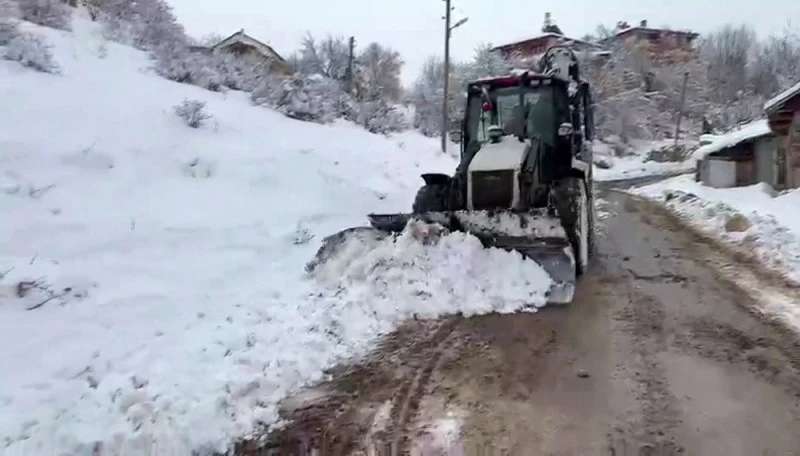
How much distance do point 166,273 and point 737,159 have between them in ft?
76.6

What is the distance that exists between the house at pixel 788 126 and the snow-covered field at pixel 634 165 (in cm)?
→ 1739

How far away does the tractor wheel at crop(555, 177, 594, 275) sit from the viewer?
7805 mm

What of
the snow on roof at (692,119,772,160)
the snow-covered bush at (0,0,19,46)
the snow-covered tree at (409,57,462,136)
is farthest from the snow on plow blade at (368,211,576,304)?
the snow-covered tree at (409,57,462,136)

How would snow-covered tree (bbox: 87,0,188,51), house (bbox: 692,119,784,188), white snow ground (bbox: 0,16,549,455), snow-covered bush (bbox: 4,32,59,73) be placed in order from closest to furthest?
white snow ground (bbox: 0,16,549,455), snow-covered bush (bbox: 4,32,59,73), snow-covered tree (bbox: 87,0,188,51), house (bbox: 692,119,784,188)

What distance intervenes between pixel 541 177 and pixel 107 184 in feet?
18.7

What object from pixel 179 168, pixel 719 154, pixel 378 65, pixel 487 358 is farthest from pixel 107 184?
pixel 378 65

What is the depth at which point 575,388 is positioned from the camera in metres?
4.69

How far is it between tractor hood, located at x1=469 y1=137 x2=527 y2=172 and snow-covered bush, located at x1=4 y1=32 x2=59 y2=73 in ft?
23.3

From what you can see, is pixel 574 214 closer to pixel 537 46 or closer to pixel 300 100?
pixel 300 100

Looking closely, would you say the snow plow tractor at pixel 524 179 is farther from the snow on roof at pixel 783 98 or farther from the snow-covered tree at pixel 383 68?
the snow-covered tree at pixel 383 68

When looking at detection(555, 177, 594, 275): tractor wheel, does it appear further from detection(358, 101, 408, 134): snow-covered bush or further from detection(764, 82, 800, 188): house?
detection(358, 101, 408, 134): snow-covered bush

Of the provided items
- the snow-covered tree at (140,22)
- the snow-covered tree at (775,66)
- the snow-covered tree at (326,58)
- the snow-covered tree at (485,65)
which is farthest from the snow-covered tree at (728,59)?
the snow-covered tree at (140,22)

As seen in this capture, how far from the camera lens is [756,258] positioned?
31.1ft

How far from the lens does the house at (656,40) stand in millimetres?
59188
